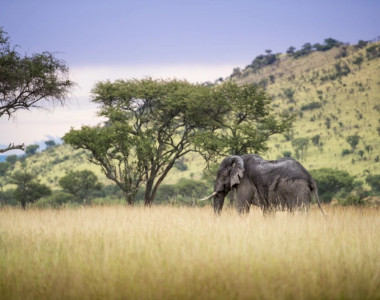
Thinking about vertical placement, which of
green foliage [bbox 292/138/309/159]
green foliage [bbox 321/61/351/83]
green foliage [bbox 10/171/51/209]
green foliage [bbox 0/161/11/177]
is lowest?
green foliage [bbox 10/171/51/209]

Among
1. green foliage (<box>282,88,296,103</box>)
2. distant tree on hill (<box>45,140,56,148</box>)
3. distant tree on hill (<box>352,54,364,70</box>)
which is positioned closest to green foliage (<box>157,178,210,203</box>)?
green foliage (<box>282,88,296,103</box>)

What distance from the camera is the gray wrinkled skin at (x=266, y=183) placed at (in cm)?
1482

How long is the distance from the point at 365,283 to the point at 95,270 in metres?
4.19

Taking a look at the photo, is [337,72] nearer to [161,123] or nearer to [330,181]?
[330,181]

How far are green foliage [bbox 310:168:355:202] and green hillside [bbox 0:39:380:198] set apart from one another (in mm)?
5826

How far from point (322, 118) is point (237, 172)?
7795 centimetres

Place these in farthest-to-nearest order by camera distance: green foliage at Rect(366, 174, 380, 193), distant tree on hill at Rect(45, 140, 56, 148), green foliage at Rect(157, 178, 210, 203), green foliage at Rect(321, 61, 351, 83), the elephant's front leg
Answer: distant tree on hill at Rect(45, 140, 56, 148)
green foliage at Rect(321, 61, 351, 83)
green foliage at Rect(157, 178, 210, 203)
green foliage at Rect(366, 174, 380, 193)
the elephant's front leg

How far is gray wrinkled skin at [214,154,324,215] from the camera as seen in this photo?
583 inches

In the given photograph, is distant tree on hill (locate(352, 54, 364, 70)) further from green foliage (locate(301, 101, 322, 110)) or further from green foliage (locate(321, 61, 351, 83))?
green foliage (locate(301, 101, 322, 110))

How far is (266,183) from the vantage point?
617 inches

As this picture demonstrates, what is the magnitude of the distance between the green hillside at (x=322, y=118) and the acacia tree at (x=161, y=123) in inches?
959

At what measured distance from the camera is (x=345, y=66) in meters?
115

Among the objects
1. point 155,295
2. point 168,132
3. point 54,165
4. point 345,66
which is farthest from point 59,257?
point 345,66

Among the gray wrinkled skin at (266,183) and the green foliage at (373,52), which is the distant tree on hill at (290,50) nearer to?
the green foliage at (373,52)
